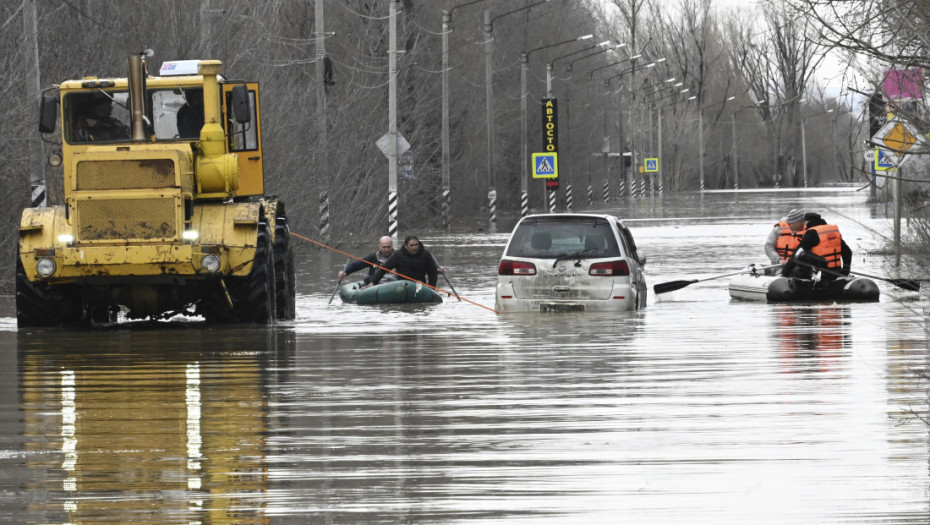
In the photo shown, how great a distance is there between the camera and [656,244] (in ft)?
140

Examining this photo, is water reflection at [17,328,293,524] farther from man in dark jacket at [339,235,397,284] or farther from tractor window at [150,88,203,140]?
man in dark jacket at [339,235,397,284]

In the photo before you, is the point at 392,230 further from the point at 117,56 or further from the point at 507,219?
the point at 507,219

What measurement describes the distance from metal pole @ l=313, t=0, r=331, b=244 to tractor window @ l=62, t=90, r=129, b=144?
22.4 meters

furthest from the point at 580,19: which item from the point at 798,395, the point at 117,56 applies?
the point at 798,395

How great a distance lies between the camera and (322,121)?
4144 cm

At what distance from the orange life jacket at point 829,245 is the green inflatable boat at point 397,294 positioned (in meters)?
5.21

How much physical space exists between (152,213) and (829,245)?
29.7 feet

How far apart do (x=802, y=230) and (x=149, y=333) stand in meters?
9.58

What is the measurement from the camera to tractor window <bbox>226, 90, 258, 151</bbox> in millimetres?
18859

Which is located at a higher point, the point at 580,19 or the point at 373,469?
the point at 580,19

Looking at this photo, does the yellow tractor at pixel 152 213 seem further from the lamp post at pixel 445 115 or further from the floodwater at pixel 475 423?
the lamp post at pixel 445 115

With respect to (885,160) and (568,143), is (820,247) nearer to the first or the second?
(885,160)

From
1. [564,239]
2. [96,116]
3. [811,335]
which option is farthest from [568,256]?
[96,116]

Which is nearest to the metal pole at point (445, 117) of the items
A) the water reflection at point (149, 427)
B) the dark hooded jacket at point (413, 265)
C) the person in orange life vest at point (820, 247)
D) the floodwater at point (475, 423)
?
the dark hooded jacket at point (413, 265)
